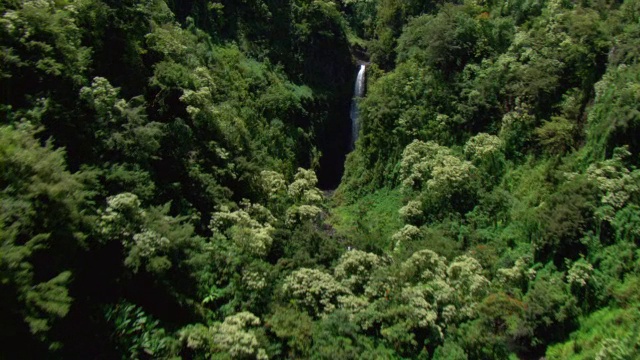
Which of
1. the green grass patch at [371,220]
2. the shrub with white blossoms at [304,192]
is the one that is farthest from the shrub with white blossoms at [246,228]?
the green grass patch at [371,220]

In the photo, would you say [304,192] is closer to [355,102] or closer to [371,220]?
[371,220]

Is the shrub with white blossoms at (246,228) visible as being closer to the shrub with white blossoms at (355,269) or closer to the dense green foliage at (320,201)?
the dense green foliage at (320,201)

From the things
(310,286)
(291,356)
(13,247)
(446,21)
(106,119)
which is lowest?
(291,356)

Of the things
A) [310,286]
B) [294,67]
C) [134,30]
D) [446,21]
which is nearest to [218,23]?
[294,67]

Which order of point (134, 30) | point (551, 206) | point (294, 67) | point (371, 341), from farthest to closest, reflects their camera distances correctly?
point (294, 67) < point (134, 30) < point (551, 206) < point (371, 341)

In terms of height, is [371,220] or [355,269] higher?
[355,269]

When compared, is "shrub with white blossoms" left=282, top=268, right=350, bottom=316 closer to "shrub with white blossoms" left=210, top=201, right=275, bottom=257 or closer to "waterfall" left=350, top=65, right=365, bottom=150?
"shrub with white blossoms" left=210, top=201, right=275, bottom=257

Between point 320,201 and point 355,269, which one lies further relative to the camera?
point 320,201

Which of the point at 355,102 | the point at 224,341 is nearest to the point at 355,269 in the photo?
the point at 224,341

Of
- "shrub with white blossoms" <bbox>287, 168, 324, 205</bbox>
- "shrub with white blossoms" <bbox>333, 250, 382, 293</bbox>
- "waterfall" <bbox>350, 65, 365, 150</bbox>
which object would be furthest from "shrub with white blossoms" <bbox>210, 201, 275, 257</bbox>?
"waterfall" <bbox>350, 65, 365, 150</bbox>

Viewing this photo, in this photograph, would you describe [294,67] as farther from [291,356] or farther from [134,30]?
[291,356]
